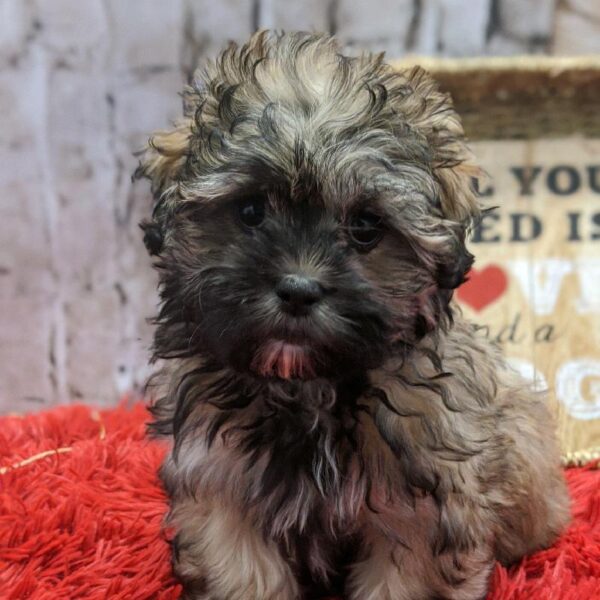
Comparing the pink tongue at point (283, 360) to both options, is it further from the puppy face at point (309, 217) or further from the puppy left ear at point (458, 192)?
the puppy left ear at point (458, 192)

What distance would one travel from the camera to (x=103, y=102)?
3080mm

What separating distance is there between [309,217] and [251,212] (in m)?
0.11

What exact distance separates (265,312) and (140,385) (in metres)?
2.01

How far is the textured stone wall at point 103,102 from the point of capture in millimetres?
3037

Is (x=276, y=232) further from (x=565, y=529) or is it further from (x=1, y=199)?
A: (x=1, y=199)

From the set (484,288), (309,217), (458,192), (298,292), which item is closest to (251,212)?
(309,217)

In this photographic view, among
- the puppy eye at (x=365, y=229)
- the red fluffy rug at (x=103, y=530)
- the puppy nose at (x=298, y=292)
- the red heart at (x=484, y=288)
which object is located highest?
the puppy eye at (x=365, y=229)

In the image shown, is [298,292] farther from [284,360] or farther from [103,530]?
[103,530]

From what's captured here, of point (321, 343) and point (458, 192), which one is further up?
point (458, 192)

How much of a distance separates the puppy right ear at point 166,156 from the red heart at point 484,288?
1.65 m

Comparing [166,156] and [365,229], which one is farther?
[166,156]

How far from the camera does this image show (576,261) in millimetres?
3113

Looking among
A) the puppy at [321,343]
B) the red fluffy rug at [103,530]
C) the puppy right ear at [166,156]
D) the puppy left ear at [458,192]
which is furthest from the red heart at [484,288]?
the puppy right ear at [166,156]

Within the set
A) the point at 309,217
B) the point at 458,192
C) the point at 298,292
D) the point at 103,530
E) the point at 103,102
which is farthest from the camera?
the point at 103,102
